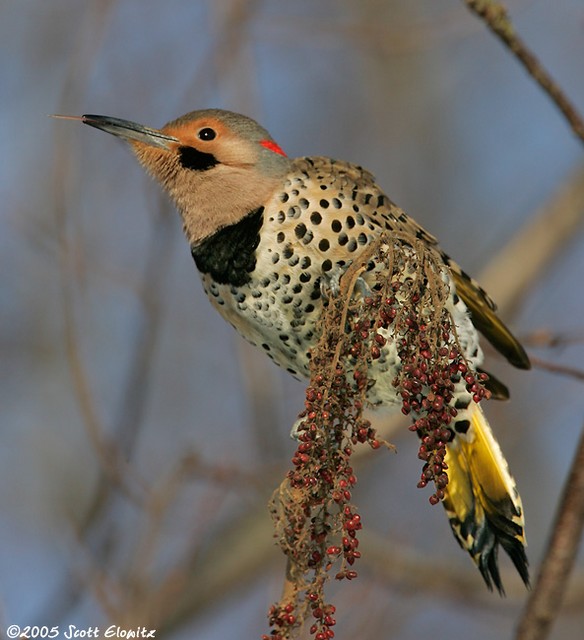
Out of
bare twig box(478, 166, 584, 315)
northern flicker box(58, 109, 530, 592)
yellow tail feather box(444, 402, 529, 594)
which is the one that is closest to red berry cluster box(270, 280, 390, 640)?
northern flicker box(58, 109, 530, 592)

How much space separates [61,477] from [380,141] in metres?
3.57

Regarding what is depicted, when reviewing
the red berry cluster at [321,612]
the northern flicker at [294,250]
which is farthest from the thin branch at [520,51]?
the red berry cluster at [321,612]

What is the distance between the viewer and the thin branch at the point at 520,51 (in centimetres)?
341

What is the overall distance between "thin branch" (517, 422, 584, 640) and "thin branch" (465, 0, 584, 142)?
3.31 ft

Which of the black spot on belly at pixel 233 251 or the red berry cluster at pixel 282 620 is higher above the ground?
the black spot on belly at pixel 233 251

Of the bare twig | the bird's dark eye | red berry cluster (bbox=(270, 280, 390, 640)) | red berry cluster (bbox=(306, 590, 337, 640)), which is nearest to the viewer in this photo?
red berry cluster (bbox=(306, 590, 337, 640))

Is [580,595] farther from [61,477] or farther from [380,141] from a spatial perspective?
[380,141]

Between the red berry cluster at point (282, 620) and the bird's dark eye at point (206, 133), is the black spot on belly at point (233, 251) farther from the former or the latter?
the red berry cluster at point (282, 620)

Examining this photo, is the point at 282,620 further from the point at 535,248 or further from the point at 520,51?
the point at 535,248

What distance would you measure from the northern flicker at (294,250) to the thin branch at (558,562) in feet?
0.80

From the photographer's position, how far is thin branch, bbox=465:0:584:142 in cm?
341

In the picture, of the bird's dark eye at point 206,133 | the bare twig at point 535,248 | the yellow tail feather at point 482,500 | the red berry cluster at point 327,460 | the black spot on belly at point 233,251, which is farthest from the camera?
the bare twig at point 535,248

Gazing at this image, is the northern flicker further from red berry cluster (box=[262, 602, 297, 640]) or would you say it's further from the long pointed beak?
red berry cluster (box=[262, 602, 297, 640])

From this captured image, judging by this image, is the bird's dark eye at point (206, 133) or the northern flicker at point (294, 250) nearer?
the northern flicker at point (294, 250)
